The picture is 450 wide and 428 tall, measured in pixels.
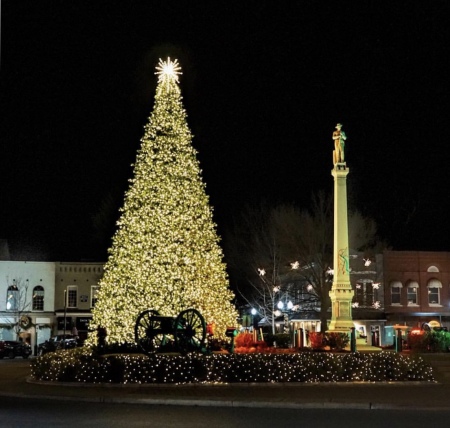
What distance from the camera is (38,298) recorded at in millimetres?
58562

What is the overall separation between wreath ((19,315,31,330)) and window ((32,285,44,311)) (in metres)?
1.08

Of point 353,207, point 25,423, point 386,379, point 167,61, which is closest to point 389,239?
point 353,207

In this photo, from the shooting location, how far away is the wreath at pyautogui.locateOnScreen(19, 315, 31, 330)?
56.7 metres

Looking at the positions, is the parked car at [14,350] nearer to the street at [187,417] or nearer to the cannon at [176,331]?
the cannon at [176,331]

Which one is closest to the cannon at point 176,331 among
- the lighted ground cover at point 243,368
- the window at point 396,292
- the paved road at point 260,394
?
the lighted ground cover at point 243,368

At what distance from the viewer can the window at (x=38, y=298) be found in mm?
58406

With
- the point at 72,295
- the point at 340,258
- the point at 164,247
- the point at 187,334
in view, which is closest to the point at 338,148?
the point at 340,258

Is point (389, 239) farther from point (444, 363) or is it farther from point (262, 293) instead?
point (444, 363)

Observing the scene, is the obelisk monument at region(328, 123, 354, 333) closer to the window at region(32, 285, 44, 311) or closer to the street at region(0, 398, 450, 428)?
the street at region(0, 398, 450, 428)

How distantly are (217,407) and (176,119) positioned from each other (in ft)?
47.7

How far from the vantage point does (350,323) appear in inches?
1192

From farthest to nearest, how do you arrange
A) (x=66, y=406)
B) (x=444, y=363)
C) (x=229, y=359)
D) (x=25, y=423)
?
(x=444, y=363) → (x=229, y=359) → (x=66, y=406) → (x=25, y=423)

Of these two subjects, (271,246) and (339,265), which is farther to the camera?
(271,246)

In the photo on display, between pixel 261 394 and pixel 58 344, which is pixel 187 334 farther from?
pixel 58 344
